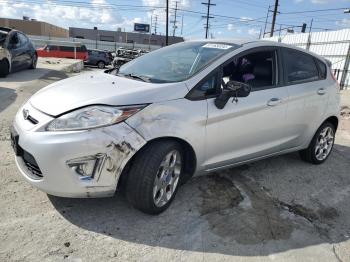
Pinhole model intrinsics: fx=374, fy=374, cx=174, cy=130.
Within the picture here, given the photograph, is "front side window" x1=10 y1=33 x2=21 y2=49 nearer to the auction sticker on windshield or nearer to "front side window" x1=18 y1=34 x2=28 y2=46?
"front side window" x1=18 y1=34 x2=28 y2=46

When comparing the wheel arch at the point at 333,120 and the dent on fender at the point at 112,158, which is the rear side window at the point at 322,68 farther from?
the dent on fender at the point at 112,158

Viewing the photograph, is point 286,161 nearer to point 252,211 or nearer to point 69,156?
point 252,211

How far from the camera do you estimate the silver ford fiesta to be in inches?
118

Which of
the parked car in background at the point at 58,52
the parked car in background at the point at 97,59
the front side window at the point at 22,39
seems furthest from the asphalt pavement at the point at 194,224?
the parked car in background at the point at 97,59

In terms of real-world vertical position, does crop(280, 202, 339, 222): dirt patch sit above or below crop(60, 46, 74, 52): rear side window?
above

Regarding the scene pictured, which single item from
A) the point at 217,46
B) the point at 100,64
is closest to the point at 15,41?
the point at 217,46

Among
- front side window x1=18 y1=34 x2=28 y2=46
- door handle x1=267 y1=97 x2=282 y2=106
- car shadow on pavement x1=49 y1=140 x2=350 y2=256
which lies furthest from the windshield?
front side window x1=18 y1=34 x2=28 y2=46

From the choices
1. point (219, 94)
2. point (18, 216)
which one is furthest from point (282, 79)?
point (18, 216)

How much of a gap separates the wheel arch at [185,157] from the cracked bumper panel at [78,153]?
3.7 inches

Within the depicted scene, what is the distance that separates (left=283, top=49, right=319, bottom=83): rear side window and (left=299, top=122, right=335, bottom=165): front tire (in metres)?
0.77

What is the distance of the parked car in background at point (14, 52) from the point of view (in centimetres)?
1066

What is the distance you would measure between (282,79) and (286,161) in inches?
55.7

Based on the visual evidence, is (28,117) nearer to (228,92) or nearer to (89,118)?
(89,118)

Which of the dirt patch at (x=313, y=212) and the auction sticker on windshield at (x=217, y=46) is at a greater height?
the auction sticker on windshield at (x=217, y=46)
